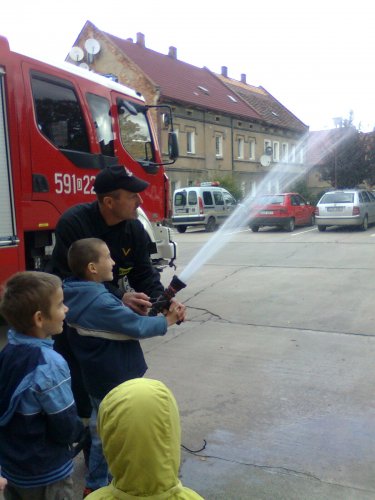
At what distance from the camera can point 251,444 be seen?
11.8 ft

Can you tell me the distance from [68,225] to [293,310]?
5255 millimetres

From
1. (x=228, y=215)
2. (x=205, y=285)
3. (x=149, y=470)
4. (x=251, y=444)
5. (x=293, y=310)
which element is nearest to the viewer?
(x=149, y=470)

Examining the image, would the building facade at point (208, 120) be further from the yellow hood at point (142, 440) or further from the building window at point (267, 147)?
the yellow hood at point (142, 440)

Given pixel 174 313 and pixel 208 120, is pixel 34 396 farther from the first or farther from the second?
pixel 208 120

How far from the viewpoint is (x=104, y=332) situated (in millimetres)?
2576

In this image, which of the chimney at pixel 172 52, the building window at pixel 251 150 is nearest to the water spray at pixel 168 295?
the building window at pixel 251 150

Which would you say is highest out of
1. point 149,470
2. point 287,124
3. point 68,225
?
point 287,124

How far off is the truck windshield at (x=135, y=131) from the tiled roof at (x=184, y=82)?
24183 millimetres

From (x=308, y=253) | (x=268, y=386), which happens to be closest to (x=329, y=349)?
(x=268, y=386)

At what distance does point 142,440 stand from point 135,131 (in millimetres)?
6813

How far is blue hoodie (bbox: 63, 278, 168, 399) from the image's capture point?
2.53m

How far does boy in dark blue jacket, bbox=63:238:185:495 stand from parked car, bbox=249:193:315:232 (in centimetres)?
1794

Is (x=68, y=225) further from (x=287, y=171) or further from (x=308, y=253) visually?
(x=287, y=171)

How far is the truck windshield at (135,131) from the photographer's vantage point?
7445mm
